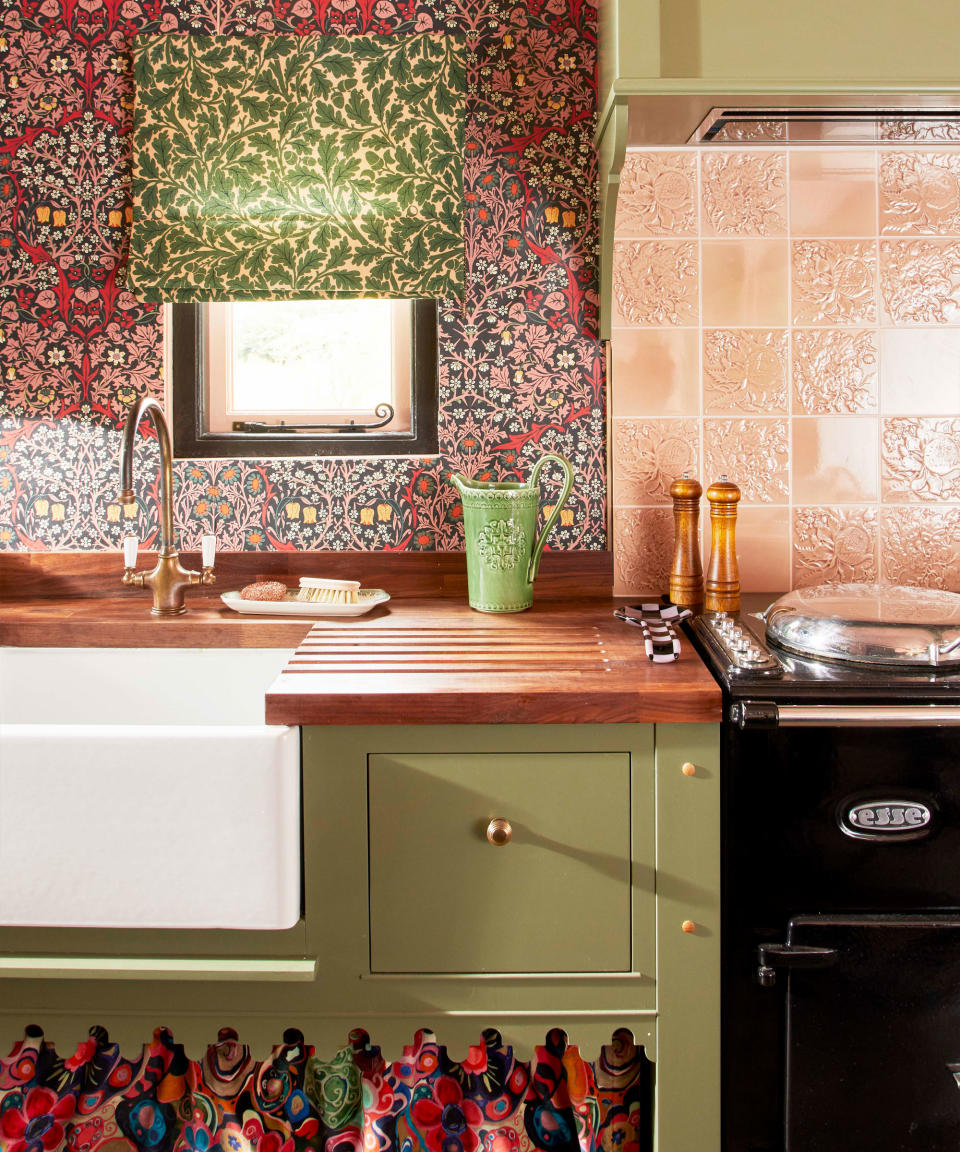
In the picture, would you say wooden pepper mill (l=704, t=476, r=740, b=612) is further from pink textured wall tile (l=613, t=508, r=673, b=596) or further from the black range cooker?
the black range cooker

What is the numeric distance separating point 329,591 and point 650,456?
697 millimetres

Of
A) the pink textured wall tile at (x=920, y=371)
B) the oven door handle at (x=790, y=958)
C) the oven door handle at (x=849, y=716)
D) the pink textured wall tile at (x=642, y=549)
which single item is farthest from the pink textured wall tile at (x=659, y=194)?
the oven door handle at (x=790, y=958)

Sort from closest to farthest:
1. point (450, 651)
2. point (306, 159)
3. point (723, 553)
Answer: point (450, 651) < point (723, 553) < point (306, 159)

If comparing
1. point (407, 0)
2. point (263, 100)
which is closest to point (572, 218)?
point (407, 0)

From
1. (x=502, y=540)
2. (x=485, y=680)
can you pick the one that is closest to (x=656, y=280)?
(x=502, y=540)

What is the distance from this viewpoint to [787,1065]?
4.05ft

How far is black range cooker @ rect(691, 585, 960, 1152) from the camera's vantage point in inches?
47.3

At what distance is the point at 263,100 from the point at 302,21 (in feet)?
0.59

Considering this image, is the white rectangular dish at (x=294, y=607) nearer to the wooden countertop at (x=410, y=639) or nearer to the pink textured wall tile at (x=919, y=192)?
the wooden countertop at (x=410, y=639)

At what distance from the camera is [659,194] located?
6.00ft

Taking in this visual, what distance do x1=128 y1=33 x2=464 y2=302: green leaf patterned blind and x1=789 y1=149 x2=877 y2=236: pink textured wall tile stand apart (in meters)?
0.67

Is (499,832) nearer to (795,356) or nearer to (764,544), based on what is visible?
Result: (764,544)

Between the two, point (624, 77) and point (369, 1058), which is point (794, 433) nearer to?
point (624, 77)

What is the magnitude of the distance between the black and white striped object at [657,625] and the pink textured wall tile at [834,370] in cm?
53
